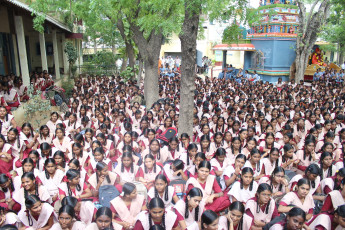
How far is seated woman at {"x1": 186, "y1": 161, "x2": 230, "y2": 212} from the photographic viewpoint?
3953mm

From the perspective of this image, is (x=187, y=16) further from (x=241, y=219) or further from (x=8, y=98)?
(x=8, y=98)

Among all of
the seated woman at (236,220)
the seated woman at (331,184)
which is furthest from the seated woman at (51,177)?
the seated woman at (331,184)

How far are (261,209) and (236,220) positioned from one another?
475 mm

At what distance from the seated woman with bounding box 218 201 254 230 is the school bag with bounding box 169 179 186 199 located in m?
1.09

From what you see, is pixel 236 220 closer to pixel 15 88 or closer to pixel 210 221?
pixel 210 221

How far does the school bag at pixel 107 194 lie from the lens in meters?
4.01

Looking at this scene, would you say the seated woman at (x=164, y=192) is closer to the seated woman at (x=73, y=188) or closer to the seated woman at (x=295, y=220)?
the seated woman at (x=73, y=188)

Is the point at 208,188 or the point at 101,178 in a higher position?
the point at 101,178

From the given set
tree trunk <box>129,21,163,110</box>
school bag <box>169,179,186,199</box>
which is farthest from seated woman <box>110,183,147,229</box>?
tree trunk <box>129,21,163,110</box>

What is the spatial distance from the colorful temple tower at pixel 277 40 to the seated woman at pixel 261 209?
1469cm

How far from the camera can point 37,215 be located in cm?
340

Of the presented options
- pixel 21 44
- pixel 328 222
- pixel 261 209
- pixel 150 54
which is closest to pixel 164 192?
pixel 261 209

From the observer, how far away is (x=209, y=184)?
4.18m

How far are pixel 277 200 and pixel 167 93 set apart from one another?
8.27m
